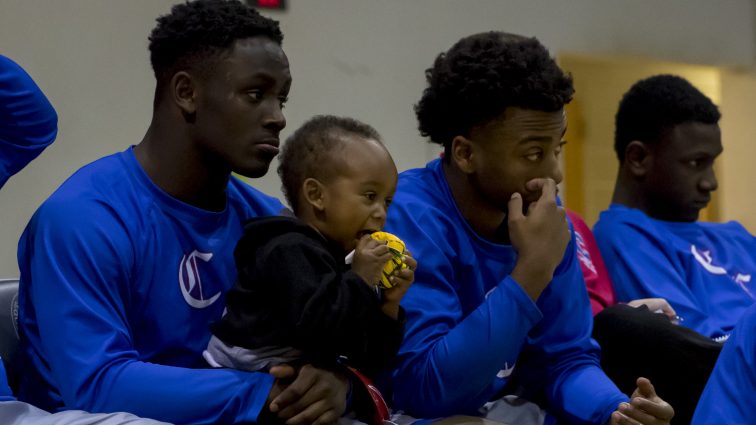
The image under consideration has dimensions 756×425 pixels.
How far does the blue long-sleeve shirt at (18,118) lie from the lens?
1704 millimetres

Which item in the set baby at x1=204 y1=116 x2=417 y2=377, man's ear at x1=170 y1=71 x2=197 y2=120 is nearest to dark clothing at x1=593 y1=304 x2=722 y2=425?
baby at x1=204 y1=116 x2=417 y2=377

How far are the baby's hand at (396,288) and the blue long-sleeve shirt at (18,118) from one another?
0.65m

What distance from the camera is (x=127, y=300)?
1625 millimetres

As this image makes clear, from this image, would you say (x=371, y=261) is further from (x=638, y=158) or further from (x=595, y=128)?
(x=595, y=128)

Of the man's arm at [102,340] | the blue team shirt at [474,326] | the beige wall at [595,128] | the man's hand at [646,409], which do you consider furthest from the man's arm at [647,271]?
the beige wall at [595,128]

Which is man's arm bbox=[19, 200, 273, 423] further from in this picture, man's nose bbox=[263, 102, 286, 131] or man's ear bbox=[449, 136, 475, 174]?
man's ear bbox=[449, 136, 475, 174]

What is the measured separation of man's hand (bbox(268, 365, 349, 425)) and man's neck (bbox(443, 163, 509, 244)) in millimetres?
527

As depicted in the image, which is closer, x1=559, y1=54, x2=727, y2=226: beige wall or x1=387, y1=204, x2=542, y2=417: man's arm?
x1=387, y1=204, x2=542, y2=417: man's arm

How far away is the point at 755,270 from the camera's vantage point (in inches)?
107

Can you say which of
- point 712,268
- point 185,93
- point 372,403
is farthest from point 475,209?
point 712,268

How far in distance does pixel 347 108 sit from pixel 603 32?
119cm

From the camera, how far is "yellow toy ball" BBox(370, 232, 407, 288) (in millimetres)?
1612

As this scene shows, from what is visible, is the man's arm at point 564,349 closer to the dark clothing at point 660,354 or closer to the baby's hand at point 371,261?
the dark clothing at point 660,354

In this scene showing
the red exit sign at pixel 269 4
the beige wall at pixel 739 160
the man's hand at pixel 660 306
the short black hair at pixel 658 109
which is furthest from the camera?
the beige wall at pixel 739 160
